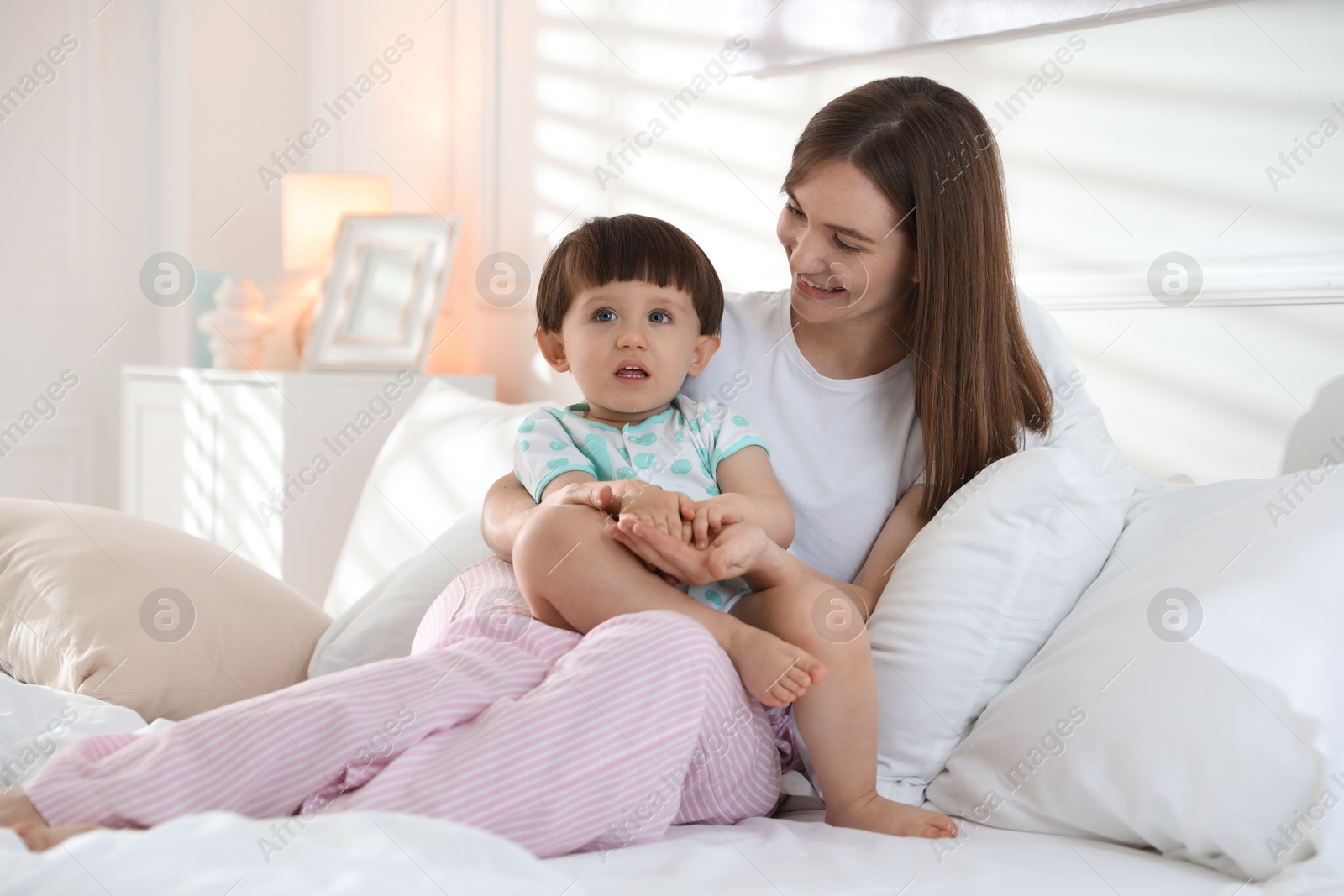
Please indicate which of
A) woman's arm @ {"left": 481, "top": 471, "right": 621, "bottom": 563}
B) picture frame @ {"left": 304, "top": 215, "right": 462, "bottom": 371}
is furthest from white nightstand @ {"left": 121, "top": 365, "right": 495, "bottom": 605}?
woman's arm @ {"left": 481, "top": 471, "right": 621, "bottom": 563}

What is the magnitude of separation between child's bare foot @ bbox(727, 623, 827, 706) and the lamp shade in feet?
7.92

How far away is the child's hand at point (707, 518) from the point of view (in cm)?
109

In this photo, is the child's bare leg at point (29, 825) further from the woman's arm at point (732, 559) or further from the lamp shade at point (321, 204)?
the lamp shade at point (321, 204)

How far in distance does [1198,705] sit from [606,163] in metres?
1.99

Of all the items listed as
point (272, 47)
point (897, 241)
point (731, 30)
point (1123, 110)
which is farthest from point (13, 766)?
point (272, 47)

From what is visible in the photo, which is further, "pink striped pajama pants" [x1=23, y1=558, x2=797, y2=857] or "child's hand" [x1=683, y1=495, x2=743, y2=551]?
"child's hand" [x1=683, y1=495, x2=743, y2=551]

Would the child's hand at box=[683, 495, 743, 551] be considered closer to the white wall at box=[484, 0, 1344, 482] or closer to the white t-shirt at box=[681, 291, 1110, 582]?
the white t-shirt at box=[681, 291, 1110, 582]

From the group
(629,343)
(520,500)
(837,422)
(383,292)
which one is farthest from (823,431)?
(383,292)

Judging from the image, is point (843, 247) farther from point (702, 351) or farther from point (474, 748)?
point (474, 748)

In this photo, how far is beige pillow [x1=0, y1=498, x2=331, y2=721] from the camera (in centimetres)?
130

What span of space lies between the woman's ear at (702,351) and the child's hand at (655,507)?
13.3 inches

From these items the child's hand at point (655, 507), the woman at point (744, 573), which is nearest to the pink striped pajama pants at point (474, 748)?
the woman at point (744, 573)

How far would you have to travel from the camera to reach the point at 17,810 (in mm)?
819

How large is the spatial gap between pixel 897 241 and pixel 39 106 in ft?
10.8
